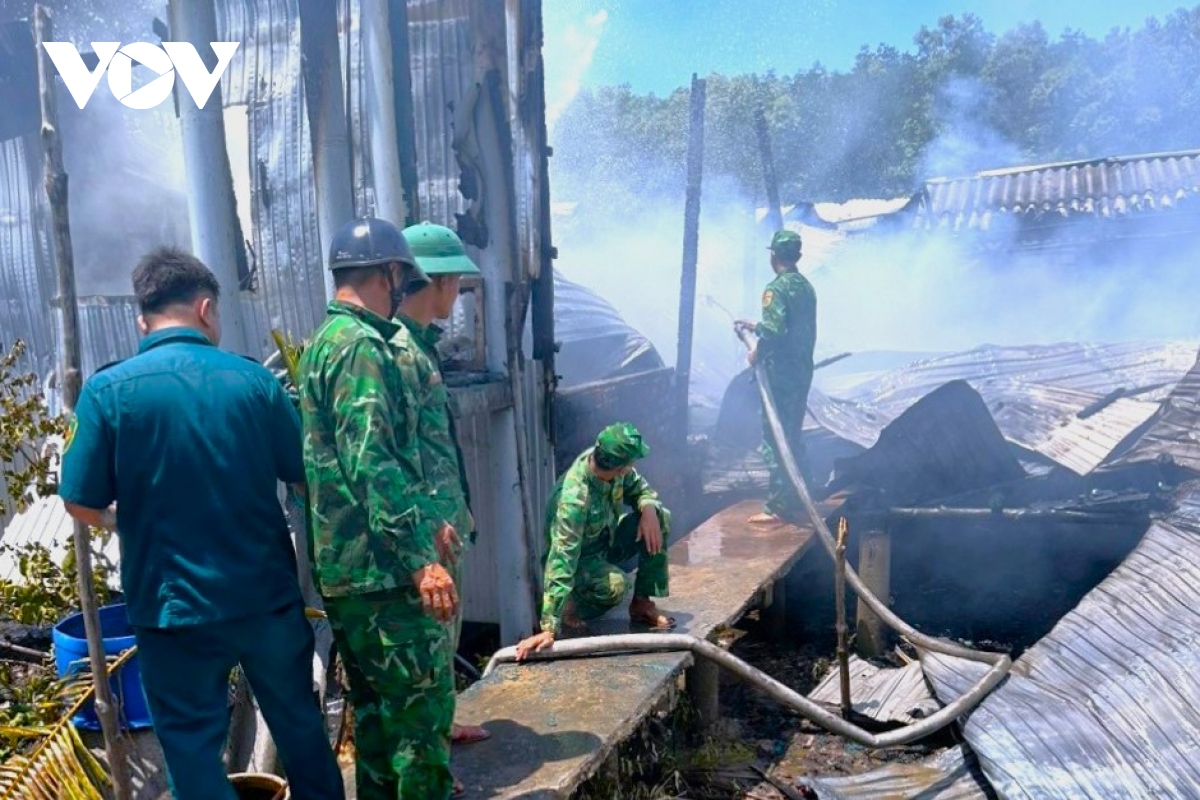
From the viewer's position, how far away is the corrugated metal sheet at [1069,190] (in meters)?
14.1

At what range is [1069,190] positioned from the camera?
14805 mm

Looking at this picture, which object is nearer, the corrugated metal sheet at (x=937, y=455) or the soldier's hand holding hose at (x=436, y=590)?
the soldier's hand holding hose at (x=436, y=590)

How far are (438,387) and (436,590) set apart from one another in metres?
0.69

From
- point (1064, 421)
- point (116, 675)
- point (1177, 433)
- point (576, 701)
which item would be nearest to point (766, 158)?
point (1064, 421)

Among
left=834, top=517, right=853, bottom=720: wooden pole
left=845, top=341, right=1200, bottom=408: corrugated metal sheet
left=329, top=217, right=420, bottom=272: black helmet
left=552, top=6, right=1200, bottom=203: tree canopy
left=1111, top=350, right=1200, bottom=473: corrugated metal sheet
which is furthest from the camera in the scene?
left=552, top=6, right=1200, bottom=203: tree canopy

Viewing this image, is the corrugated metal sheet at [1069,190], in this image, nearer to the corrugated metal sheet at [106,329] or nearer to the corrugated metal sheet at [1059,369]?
the corrugated metal sheet at [1059,369]

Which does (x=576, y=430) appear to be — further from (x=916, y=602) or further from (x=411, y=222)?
(x=916, y=602)

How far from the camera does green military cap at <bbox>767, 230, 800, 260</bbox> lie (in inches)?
283

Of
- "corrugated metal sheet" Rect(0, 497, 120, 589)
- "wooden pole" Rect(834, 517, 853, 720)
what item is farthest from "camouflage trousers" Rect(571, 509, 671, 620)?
"corrugated metal sheet" Rect(0, 497, 120, 589)

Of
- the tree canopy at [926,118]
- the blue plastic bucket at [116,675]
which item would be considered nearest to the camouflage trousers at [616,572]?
the blue plastic bucket at [116,675]

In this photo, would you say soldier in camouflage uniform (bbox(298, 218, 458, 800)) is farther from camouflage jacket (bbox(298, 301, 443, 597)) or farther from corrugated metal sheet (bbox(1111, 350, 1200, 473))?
corrugated metal sheet (bbox(1111, 350, 1200, 473))

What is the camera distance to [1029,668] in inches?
194

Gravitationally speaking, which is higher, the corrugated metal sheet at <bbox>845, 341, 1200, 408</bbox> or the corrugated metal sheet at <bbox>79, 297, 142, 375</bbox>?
the corrugated metal sheet at <bbox>79, 297, 142, 375</bbox>

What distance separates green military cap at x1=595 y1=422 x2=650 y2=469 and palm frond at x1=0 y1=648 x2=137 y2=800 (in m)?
2.31
